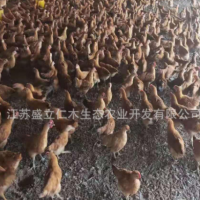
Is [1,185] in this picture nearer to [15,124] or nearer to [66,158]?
[66,158]

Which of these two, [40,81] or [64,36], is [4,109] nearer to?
[40,81]

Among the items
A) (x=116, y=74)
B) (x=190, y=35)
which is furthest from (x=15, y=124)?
(x=190, y=35)

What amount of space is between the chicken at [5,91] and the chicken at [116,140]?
4.61 feet

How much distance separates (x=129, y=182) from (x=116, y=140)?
51cm

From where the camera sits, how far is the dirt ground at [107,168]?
275 centimetres

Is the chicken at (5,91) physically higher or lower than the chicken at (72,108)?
higher

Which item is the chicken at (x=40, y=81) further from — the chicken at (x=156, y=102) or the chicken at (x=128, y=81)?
the chicken at (x=156, y=102)

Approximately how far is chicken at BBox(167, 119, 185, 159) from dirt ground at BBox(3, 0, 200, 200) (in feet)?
0.61

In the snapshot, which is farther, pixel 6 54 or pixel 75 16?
pixel 75 16

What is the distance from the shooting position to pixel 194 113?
10.5 feet

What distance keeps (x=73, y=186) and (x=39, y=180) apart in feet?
1.20

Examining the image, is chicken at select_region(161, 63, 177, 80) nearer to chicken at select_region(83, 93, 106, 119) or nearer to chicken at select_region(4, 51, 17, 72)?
chicken at select_region(83, 93, 106, 119)

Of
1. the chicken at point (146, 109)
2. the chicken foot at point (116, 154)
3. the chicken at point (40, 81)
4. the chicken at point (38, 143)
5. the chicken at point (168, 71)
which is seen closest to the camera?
the chicken at point (38, 143)

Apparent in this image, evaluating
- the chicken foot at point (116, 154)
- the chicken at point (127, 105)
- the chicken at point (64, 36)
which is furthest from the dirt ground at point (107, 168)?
the chicken at point (64, 36)
